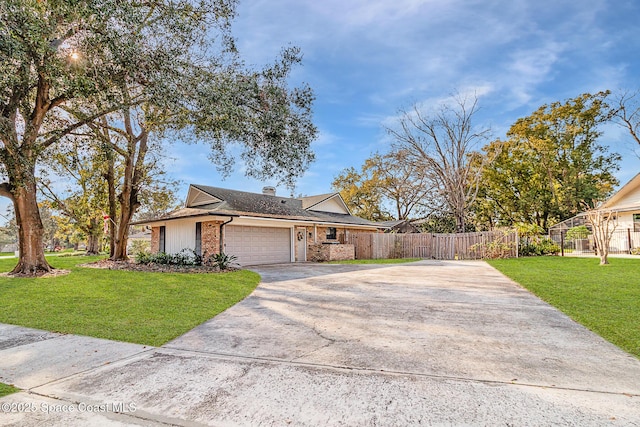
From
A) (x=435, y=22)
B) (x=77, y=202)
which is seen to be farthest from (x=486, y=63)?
(x=77, y=202)

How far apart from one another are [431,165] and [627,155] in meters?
18.1

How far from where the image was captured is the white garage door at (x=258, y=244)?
52.0ft

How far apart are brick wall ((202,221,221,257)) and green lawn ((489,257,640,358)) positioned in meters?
11.3

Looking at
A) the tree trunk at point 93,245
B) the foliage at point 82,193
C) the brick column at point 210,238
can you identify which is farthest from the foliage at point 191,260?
the tree trunk at point 93,245

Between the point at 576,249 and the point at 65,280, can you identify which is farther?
the point at 576,249

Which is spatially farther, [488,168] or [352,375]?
[488,168]

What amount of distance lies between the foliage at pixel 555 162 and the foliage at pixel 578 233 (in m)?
8.03

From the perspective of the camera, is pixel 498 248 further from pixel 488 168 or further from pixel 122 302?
pixel 122 302

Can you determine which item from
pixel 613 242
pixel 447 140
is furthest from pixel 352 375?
pixel 613 242

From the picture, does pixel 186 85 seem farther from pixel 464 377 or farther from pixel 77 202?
pixel 77 202

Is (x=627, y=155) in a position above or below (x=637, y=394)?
Answer: above

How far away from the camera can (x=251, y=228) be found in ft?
55.0

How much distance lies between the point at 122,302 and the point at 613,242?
25635mm

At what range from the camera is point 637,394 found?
2.85 meters
